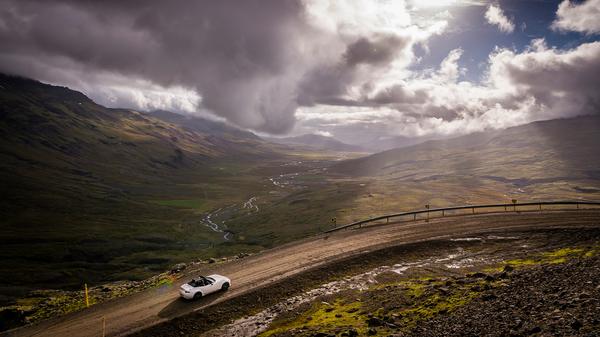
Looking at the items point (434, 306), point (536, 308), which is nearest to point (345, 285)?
point (434, 306)

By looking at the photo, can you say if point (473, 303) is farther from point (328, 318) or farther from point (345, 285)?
point (345, 285)

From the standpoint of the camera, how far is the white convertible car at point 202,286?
33750 millimetres

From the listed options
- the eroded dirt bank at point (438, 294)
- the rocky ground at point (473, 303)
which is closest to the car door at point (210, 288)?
the eroded dirt bank at point (438, 294)

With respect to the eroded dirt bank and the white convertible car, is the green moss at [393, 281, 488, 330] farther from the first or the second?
the white convertible car

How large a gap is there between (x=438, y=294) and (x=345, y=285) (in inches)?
397

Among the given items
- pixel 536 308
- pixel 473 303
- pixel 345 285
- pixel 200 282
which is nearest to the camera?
pixel 536 308

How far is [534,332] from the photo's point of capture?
56.9ft

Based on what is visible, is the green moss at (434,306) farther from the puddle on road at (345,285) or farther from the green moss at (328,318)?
the puddle on road at (345,285)

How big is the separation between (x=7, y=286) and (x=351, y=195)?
489ft

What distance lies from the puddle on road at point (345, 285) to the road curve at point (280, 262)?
3.86 m

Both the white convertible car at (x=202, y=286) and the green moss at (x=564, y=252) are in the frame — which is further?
the green moss at (x=564, y=252)

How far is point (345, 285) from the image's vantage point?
117 feet

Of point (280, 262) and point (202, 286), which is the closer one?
point (202, 286)

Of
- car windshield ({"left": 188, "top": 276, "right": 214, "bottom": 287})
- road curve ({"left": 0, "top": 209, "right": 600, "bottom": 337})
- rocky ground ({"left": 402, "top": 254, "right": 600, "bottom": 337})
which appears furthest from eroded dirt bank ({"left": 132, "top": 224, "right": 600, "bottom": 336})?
car windshield ({"left": 188, "top": 276, "right": 214, "bottom": 287})
